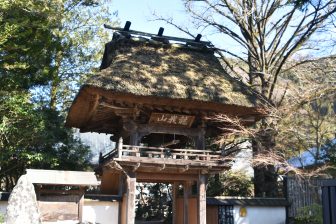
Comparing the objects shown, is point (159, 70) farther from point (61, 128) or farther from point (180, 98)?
point (61, 128)

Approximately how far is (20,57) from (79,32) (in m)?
3.79

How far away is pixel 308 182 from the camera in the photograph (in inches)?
542

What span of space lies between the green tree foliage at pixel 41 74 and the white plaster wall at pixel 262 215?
7.70 meters

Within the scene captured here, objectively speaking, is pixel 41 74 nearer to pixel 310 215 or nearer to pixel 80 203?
pixel 80 203

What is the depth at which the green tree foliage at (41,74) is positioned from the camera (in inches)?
560

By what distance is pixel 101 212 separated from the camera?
1209 centimetres

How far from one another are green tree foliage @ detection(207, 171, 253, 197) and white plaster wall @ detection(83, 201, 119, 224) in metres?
7.01

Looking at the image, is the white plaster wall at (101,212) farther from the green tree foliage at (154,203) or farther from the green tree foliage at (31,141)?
the green tree foliage at (154,203)

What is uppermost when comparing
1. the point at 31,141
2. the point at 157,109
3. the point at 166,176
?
the point at 157,109

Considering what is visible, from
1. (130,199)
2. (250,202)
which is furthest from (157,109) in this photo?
(250,202)

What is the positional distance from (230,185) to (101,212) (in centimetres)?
815

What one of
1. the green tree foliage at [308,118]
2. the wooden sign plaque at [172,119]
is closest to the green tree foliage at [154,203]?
the green tree foliage at [308,118]

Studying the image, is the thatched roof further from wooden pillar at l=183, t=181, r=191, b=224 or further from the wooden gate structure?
wooden pillar at l=183, t=181, r=191, b=224

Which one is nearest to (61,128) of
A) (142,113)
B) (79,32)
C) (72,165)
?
(72,165)
